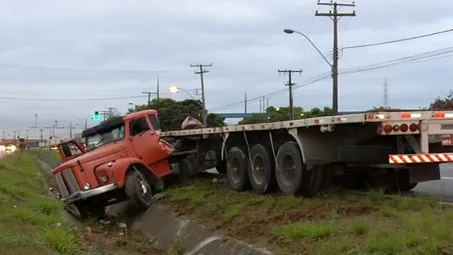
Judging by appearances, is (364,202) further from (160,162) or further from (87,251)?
(160,162)

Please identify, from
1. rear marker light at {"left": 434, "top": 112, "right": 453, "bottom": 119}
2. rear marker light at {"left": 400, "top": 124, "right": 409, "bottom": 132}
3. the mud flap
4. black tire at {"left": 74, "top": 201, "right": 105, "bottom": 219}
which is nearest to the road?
the mud flap

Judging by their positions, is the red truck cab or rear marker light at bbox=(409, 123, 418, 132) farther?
the red truck cab

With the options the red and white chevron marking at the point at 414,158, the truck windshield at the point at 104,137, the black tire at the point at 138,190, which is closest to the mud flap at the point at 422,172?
the red and white chevron marking at the point at 414,158

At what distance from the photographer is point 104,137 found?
658 inches

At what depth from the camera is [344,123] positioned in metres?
9.80

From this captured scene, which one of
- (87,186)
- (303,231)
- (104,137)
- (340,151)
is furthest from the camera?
(104,137)

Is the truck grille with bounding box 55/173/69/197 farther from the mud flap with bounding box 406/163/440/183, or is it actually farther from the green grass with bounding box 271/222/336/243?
the mud flap with bounding box 406/163/440/183

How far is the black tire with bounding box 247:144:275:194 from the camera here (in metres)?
12.6

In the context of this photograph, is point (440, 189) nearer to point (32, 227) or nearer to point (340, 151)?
point (340, 151)

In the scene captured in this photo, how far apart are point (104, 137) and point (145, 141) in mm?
1230

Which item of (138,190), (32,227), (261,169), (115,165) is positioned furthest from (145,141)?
(32,227)

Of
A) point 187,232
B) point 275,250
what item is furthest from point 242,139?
point 275,250

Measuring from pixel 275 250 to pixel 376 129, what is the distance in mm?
2721

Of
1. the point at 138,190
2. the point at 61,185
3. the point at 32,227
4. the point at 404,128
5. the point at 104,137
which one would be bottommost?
the point at 32,227
